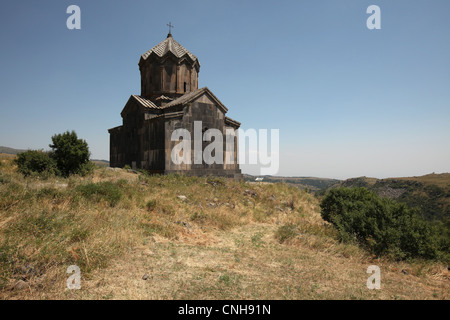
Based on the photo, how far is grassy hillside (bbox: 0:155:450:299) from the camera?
12.1 ft

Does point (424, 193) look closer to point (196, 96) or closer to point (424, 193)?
point (424, 193)

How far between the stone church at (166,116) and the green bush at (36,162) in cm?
488

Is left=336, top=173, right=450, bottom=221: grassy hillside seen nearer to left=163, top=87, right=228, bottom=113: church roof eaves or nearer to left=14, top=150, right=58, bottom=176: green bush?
left=163, top=87, right=228, bottom=113: church roof eaves

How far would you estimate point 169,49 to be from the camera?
679 inches

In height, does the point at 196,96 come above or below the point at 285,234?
above

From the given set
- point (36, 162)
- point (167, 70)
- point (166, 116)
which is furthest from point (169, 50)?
point (36, 162)

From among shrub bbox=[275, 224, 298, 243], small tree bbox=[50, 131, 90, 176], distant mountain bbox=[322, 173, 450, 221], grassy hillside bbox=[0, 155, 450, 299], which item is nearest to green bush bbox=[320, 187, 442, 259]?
grassy hillside bbox=[0, 155, 450, 299]

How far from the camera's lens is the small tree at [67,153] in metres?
11.5

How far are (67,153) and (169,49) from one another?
10191 mm

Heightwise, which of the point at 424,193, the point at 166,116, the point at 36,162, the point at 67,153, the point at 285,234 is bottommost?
the point at 424,193

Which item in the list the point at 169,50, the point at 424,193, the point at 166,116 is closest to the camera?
the point at 166,116

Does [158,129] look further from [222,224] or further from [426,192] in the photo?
[426,192]

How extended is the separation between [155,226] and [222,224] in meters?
2.17
